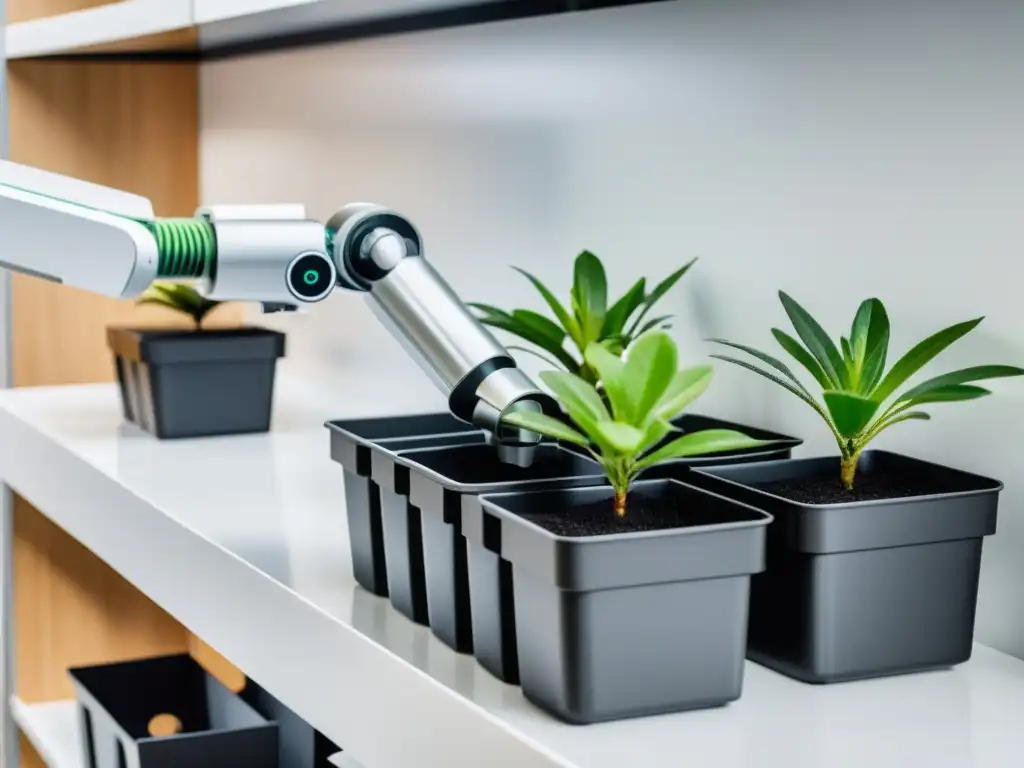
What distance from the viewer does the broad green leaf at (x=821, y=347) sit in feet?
2.90

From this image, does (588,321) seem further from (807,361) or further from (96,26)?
(96,26)

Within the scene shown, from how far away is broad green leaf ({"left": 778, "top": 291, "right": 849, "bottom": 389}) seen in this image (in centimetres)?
88

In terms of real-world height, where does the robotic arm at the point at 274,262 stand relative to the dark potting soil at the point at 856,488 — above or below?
above

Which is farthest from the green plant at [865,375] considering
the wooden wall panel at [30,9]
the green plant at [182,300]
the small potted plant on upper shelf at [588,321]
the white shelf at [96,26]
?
the wooden wall panel at [30,9]

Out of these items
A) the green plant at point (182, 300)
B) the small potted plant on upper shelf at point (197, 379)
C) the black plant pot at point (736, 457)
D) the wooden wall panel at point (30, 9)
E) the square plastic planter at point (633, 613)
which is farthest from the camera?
the wooden wall panel at point (30, 9)

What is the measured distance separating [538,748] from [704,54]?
2.22 ft

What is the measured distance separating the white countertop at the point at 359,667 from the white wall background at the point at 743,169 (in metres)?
0.17

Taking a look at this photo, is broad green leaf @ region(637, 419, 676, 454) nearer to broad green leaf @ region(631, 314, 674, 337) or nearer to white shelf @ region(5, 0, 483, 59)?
broad green leaf @ region(631, 314, 674, 337)

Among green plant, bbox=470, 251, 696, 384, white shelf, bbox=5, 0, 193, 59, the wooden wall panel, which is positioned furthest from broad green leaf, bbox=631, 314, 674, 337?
the wooden wall panel

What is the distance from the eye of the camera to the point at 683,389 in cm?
78

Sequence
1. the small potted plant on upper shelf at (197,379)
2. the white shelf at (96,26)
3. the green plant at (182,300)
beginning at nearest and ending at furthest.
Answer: the white shelf at (96,26) → the small potted plant on upper shelf at (197,379) → the green plant at (182,300)

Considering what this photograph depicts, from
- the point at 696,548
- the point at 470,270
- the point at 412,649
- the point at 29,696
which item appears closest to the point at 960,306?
A: the point at 696,548

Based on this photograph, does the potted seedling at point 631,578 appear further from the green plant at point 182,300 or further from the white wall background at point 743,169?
the green plant at point 182,300

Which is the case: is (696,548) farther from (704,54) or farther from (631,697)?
(704,54)
